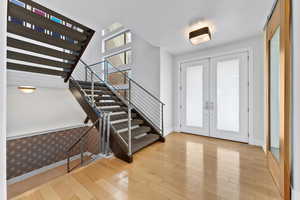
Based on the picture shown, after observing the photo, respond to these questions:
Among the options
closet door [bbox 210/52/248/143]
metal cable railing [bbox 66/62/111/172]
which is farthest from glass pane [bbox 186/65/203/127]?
metal cable railing [bbox 66/62/111/172]

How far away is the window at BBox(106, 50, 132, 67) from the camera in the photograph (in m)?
4.86

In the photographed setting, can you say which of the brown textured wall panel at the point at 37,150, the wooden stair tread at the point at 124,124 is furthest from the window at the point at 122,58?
the brown textured wall panel at the point at 37,150

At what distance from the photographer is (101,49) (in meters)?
5.93

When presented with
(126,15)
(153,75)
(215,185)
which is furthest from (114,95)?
(215,185)

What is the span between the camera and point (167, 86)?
3.97 m

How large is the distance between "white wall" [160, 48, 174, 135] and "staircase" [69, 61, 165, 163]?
0.94 ft

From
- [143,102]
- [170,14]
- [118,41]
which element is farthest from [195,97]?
[118,41]

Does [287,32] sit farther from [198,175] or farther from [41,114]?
[41,114]

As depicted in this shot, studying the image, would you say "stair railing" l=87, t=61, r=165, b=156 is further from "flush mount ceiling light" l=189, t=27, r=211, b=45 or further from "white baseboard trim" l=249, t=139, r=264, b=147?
"white baseboard trim" l=249, t=139, r=264, b=147

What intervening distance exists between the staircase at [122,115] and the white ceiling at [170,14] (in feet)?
5.28

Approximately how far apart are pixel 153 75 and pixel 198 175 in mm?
2782
